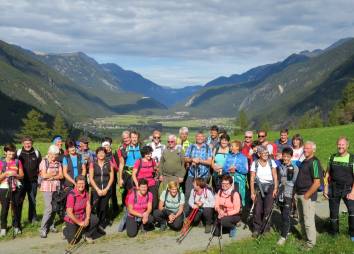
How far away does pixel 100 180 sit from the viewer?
1343cm

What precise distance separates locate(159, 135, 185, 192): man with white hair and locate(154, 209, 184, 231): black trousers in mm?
1070

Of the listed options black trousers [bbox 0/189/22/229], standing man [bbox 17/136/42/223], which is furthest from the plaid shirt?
black trousers [bbox 0/189/22/229]

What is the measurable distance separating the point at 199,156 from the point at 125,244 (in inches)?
145

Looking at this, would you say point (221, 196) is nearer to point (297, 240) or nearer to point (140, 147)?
point (297, 240)

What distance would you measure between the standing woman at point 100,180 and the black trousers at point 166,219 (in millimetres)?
1758

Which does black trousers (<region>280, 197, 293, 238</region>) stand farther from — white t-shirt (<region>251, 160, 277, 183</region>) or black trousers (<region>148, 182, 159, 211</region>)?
black trousers (<region>148, 182, 159, 211</region>)

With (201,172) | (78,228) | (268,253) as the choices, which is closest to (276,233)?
(268,253)

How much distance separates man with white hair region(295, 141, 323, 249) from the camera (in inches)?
438

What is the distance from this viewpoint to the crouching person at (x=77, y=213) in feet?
40.4

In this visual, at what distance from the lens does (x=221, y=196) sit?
12781mm

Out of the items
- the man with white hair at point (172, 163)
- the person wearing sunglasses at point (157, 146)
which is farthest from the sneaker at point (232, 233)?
the person wearing sunglasses at point (157, 146)

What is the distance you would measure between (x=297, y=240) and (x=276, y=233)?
719mm

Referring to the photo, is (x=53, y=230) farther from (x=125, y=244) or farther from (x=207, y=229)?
(x=207, y=229)

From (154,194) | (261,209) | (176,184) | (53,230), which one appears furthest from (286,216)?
(53,230)
